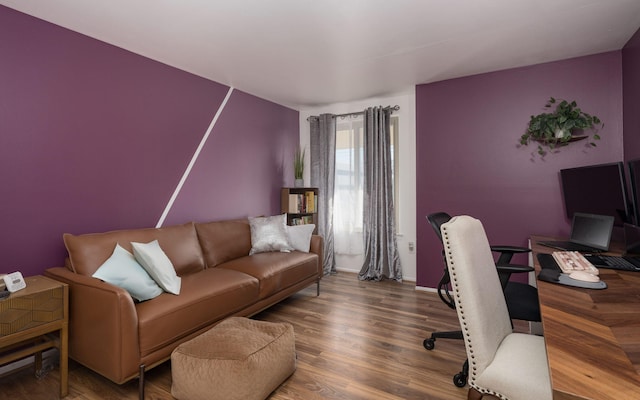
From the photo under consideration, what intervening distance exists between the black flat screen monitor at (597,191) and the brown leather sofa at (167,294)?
8.32ft

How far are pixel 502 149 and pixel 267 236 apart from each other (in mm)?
2661

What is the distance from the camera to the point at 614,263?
1743 mm

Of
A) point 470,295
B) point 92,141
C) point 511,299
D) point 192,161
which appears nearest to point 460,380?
point 511,299

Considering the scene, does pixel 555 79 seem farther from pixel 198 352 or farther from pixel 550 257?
pixel 198 352

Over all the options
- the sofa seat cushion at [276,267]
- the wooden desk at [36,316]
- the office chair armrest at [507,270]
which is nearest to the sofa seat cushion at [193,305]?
the sofa seat cushion at [276,267]

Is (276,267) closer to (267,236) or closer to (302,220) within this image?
(267,236)

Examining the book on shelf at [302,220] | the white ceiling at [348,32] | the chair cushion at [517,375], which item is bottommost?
the chair cushion at [517,375]

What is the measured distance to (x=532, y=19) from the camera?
2.33 m

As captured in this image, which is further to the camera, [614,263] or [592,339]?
[614,263]

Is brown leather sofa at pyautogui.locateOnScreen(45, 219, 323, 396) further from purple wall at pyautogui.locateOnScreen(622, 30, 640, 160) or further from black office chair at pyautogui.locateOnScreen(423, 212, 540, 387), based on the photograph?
purple wall at pyautogui.locateOnScreen(622, 30, 640, 160)

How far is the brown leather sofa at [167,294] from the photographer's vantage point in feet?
5.80

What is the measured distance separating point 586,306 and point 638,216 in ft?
4.81

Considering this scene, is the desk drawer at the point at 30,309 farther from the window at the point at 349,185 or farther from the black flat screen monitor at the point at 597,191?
the black flat screen monitor at the point at 597,191

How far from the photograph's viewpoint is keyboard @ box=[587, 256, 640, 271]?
1641mm
